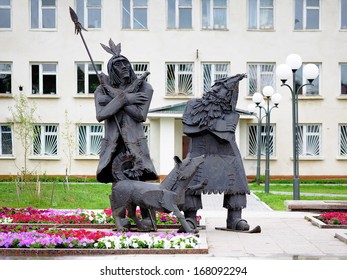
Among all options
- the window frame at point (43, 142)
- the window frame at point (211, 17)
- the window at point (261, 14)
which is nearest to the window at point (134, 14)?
the window frame at point (211, 17)

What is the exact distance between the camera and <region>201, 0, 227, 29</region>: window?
1324 inches

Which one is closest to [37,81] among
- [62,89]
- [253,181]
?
[62,89]

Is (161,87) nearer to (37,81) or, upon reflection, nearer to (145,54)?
(145,54)

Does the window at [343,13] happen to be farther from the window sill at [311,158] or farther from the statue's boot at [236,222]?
the statue's boot at [236,222]

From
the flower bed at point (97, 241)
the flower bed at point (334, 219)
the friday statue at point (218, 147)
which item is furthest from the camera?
the flower bed at point (334, 219)

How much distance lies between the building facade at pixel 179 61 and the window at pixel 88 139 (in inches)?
5.4

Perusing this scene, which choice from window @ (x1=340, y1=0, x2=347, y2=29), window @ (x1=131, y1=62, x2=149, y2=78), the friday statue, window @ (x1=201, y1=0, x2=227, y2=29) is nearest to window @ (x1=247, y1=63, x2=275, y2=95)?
window @ (x1=201, y1=0, x2=227, y2=29)

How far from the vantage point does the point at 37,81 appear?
33688mm

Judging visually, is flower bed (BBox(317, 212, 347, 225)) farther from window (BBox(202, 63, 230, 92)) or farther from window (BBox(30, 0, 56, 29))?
window (BBox(30, 0, 56, 29))

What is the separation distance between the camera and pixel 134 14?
33.7 m

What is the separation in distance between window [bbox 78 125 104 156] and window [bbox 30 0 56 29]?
5173mm

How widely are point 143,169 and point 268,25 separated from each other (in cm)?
2390

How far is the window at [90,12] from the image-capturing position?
3359 centimetres

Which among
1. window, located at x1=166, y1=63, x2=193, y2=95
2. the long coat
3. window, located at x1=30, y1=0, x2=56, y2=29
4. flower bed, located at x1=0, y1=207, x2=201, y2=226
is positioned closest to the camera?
the long coat
